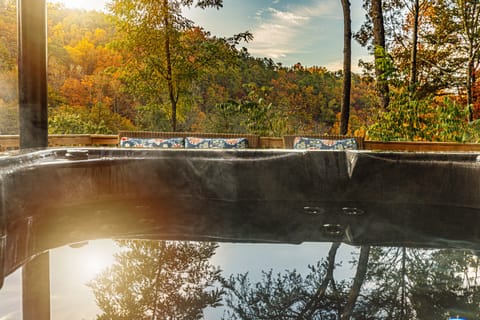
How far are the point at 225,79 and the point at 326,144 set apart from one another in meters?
7.19

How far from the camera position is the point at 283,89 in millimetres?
10164

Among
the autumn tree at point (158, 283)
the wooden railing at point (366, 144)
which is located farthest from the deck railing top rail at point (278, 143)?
the autumn tree at point (158, 283)

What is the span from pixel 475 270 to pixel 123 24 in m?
5.48

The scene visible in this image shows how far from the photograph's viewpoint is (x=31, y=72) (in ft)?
8.92

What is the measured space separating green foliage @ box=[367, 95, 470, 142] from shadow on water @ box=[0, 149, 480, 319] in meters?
2.32

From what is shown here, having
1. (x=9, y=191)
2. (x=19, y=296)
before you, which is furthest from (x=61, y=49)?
(x=19, y=296)

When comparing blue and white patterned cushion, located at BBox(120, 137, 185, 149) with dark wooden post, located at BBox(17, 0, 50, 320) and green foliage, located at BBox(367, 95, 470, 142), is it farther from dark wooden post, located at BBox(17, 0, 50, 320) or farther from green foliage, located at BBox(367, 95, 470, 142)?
green foliage, located at BBox(367, 95, 470, 142)

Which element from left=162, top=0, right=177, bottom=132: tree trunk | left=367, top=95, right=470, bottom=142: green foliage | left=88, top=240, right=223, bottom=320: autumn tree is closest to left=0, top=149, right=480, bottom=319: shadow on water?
left=88, top=240, right=223, bottom=320: autumn tree

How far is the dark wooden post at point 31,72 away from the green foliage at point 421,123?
381 cm

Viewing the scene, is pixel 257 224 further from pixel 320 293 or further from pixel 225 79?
pixel 225 79

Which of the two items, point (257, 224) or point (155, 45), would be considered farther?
point (155, 45)

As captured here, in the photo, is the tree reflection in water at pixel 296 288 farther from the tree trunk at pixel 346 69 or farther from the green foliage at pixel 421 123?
the tree trunk at pixel 346 69

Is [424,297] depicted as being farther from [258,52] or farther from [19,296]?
A: [258,52]

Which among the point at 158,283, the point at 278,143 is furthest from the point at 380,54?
the point at 158,283
